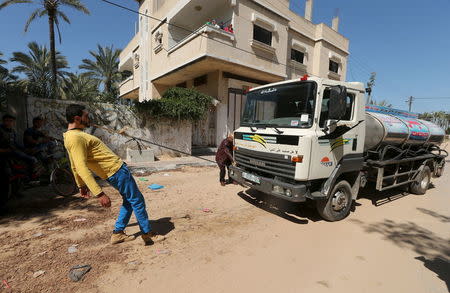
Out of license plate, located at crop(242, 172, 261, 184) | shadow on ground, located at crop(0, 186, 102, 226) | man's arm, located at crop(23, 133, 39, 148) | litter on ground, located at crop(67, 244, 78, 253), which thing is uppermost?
man's arm, located at crop(23, 133, 39, 148)

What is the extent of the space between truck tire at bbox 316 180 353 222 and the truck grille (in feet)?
3.10

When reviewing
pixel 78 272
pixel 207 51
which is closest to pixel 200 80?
pixel 207 51

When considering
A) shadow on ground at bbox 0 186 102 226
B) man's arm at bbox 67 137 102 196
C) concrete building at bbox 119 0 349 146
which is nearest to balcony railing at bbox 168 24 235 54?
concrete building at bbox 119 0 349 146

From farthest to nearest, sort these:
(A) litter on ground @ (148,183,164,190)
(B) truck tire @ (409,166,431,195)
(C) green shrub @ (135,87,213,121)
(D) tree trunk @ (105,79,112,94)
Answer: (D) tree trunk @ (105,79,112,94)
(C) green shrub @ (135,87,213,121)
(B) truck tire @ (409,166,431,195)
(A) litter on ground @ (148,183,164,190)

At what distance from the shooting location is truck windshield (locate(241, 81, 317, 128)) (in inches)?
147

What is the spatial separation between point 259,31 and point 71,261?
12.8 metres

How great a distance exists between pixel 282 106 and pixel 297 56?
13.4 metres

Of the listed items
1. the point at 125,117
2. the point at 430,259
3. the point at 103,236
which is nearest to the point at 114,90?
the point at 125,117

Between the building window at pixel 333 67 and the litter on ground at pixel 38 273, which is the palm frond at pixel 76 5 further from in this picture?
the building window at pixel 333 67

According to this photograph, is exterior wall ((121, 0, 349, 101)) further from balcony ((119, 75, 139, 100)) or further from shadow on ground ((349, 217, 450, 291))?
shadow on ground ((349, 217, 450, 291))

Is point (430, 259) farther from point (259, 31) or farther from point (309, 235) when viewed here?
point (259, 31)

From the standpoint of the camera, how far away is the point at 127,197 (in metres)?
3.05

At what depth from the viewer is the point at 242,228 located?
3.83 m

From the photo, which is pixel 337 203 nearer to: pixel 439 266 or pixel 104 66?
pixel 439 266
